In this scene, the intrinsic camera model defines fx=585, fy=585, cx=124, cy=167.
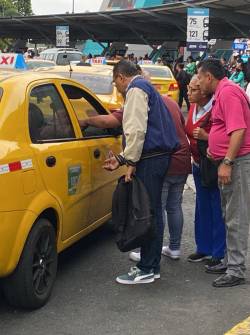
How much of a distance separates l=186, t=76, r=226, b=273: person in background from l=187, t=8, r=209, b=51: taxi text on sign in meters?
14.5

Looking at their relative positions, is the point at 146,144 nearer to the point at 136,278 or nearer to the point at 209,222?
the point at 136,278

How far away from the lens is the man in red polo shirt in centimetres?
432

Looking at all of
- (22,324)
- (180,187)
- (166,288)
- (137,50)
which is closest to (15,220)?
(22,324)

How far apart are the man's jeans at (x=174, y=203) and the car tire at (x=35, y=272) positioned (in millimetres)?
1202

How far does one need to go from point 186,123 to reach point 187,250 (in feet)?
4.26

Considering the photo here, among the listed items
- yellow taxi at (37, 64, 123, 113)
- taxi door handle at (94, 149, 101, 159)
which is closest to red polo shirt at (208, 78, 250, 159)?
taxi door handle at (94, 149, 101, 159)

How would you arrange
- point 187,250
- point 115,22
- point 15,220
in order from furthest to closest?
point 115,22 < point 187,250 < point 15,220

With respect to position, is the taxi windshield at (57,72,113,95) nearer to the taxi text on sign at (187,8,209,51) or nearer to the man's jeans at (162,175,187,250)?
the man's jeans at (162,175,187,250)

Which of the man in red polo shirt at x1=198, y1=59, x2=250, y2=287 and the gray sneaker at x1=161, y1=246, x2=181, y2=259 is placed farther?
the gray sneaker at x1=161, y1=246, x2=181, y2=259

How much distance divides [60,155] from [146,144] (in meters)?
0.66

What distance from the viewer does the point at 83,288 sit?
180 inches

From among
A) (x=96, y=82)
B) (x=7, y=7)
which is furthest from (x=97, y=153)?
(x=7, y=7)

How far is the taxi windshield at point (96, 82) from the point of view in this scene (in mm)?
10391

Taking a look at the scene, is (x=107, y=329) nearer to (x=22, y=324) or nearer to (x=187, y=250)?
(x=22, y=324)
